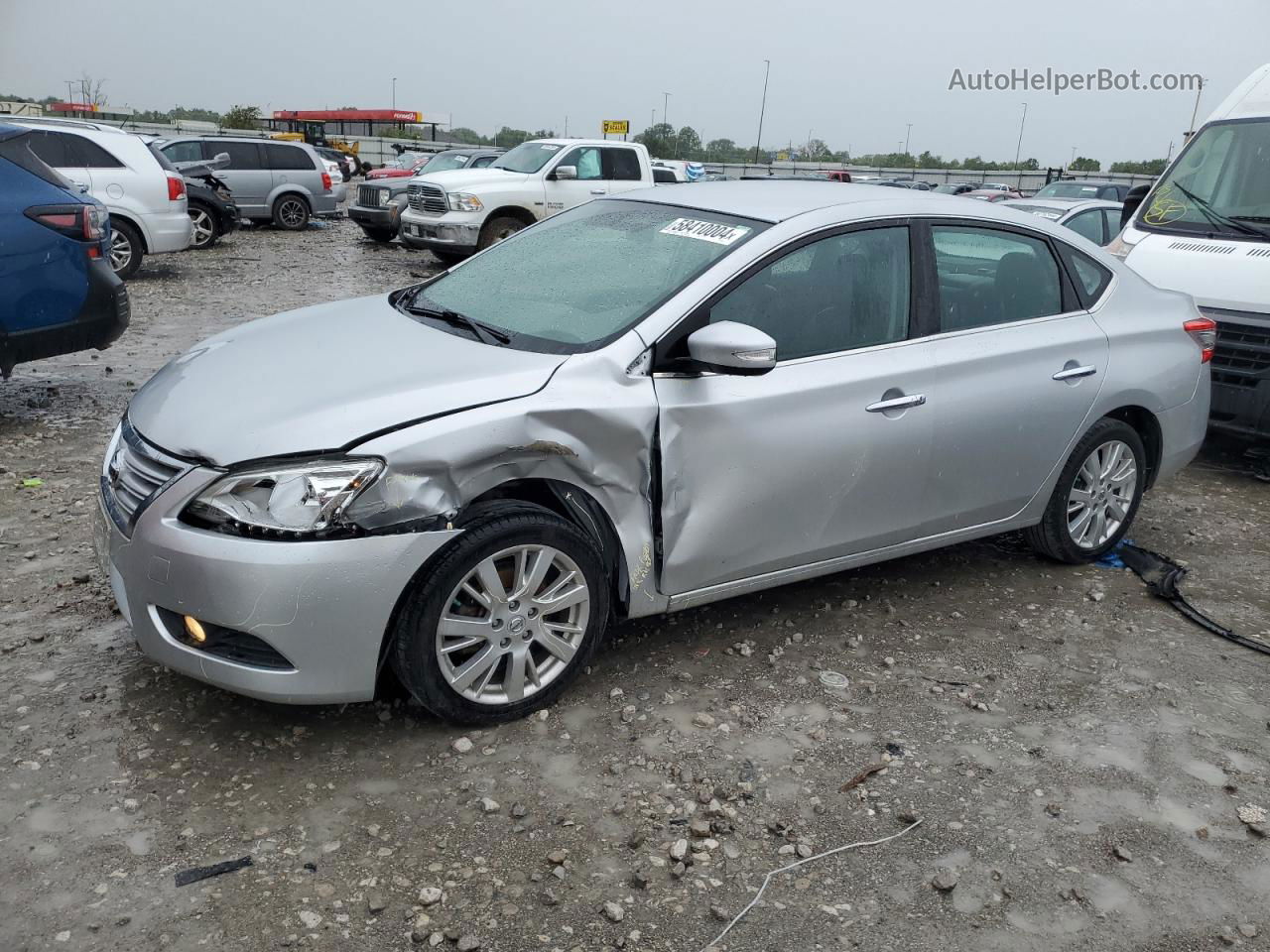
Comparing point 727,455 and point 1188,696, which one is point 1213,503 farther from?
point 727,455

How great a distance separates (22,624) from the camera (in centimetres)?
402

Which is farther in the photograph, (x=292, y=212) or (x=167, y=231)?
(x=292, y=212)

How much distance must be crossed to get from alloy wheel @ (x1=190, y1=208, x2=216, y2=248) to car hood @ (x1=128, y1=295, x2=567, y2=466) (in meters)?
14.5

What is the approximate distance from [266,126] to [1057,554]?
71.0m

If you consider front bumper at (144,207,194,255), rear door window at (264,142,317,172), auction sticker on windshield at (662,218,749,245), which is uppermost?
auction sticker on windshield at (662,218,749,245)

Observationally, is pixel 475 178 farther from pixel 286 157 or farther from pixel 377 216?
pixel 286 157

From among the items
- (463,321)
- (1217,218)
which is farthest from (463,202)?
(463,321)

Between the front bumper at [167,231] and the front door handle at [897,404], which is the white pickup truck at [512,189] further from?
the front door handle at [897,404]

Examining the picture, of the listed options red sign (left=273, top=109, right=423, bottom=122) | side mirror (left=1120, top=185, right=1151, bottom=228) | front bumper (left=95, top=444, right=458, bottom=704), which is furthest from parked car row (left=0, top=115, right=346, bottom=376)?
red sign (left=273, top=109, right=423, bottom=122)

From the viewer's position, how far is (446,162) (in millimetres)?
Answer: 20016

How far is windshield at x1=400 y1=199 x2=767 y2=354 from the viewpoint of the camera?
3760mm

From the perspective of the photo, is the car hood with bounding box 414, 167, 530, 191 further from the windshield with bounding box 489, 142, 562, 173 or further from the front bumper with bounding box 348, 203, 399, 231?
the front bumper with bounding box 348, 203, 399, 231

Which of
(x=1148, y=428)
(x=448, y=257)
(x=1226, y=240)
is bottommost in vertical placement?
(x=448, y=257)

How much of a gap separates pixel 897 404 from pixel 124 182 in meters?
11.6
